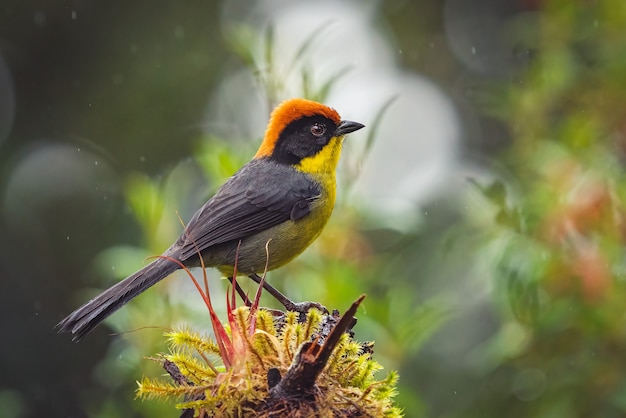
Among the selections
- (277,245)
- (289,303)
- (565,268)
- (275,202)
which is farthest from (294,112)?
(565,268)

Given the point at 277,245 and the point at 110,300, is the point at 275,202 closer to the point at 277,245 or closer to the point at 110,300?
the point at 277,245

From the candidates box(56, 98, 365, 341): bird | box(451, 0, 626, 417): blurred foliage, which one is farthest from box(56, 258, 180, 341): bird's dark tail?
box(451, 0, 626, 417): blurred foliage

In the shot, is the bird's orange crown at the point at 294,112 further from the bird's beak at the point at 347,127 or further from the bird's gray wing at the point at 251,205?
the bird's gray wing at the point at 251,205

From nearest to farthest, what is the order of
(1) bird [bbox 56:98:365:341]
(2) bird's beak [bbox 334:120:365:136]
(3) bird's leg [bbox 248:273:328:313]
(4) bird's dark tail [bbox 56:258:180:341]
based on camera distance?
(4) bird's dark tail [bbox 56:258:180:341] → (3) bird's leg [bbox 248:273:328:313] → (1) bird [bbox 56:98:365:341] → (2) bird's beak [bbox 334:120:365:136]

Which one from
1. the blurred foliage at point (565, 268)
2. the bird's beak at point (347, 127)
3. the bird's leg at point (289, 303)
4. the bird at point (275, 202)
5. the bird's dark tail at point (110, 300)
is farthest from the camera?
the bird's beak at point (347, 127)

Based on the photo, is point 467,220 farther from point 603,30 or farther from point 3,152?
point 3,152

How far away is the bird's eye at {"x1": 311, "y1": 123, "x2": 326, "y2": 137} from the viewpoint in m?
5.82

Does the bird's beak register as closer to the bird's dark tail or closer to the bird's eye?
the bird's eye

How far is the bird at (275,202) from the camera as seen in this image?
5297 millimetres

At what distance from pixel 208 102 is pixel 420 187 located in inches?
113

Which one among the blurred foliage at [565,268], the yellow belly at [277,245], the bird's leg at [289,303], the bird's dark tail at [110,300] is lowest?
the bird's dark tail at [110,300]

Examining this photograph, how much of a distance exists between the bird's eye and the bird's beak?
3.7 inches

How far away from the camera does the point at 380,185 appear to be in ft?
24.2

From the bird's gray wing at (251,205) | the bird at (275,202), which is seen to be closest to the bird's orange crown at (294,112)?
the bird at (275,202)
